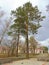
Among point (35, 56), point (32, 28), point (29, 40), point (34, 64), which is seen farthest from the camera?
point (32, 28)

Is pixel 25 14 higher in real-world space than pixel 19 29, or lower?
higher

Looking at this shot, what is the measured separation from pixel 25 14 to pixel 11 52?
2.23 m

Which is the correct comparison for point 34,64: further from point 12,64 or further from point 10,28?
point 10,28

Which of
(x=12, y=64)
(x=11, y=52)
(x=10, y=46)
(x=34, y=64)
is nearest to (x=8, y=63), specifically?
(x=12, y=64)

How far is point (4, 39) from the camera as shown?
10.4 meters

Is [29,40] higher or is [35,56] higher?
[29,40]

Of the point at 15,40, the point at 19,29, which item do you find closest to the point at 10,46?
the point at 15,40

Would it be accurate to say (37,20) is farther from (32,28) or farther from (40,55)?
(40,55)

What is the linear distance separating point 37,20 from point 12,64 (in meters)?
3.35

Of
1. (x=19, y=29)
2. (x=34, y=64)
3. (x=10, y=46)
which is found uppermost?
(x=19, y=29)

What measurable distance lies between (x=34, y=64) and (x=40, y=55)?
1.25 metres

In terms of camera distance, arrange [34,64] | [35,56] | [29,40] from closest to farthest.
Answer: [34,64]
[35,56]
[29,40]

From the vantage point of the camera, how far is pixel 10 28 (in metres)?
10.4

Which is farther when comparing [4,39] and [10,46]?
[10,46]
